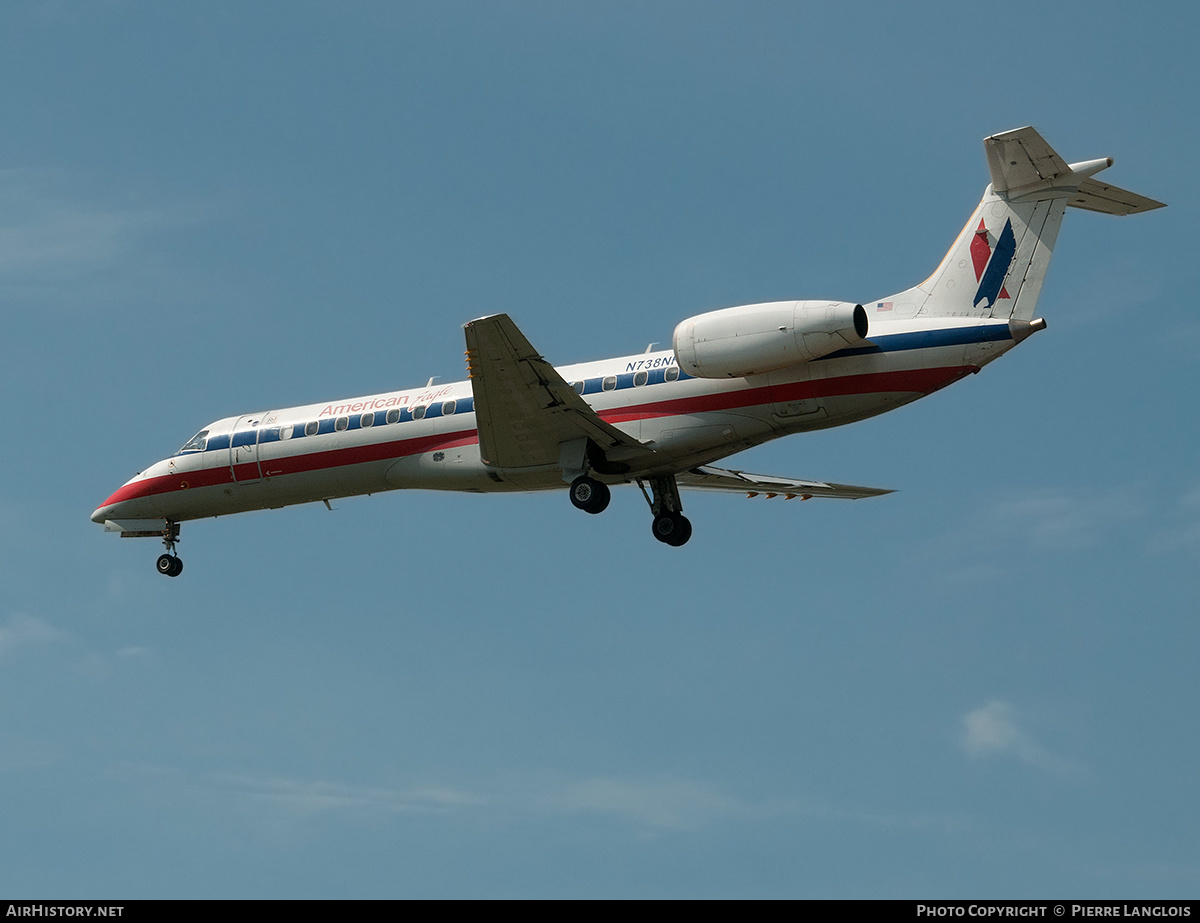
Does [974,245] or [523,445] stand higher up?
[974,245]

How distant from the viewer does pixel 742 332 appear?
86.7ft

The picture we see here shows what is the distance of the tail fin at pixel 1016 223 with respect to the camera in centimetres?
2573

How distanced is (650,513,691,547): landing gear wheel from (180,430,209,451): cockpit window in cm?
1040

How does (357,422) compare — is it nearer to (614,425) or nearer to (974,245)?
(614,425)

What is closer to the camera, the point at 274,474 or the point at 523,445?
the point at 523,445

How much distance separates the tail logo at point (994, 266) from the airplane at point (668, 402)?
26 mm

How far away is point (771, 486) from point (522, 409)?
26.6 feet

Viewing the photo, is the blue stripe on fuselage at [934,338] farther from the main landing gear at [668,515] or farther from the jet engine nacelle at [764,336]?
the main landing gear at [668,515]

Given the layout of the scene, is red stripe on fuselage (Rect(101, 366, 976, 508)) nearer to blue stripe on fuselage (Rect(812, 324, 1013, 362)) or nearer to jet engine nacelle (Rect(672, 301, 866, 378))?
blue stripe on fuselage (Rect(812, 324, 1013, 362))

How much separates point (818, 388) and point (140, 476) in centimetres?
1624

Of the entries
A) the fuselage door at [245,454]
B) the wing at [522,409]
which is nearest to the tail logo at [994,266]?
the wing at [522,409]

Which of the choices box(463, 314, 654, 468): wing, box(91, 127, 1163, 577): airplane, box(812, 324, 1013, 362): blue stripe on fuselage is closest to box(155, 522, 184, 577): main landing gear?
box(91, 127, 1163, 577): airplane
